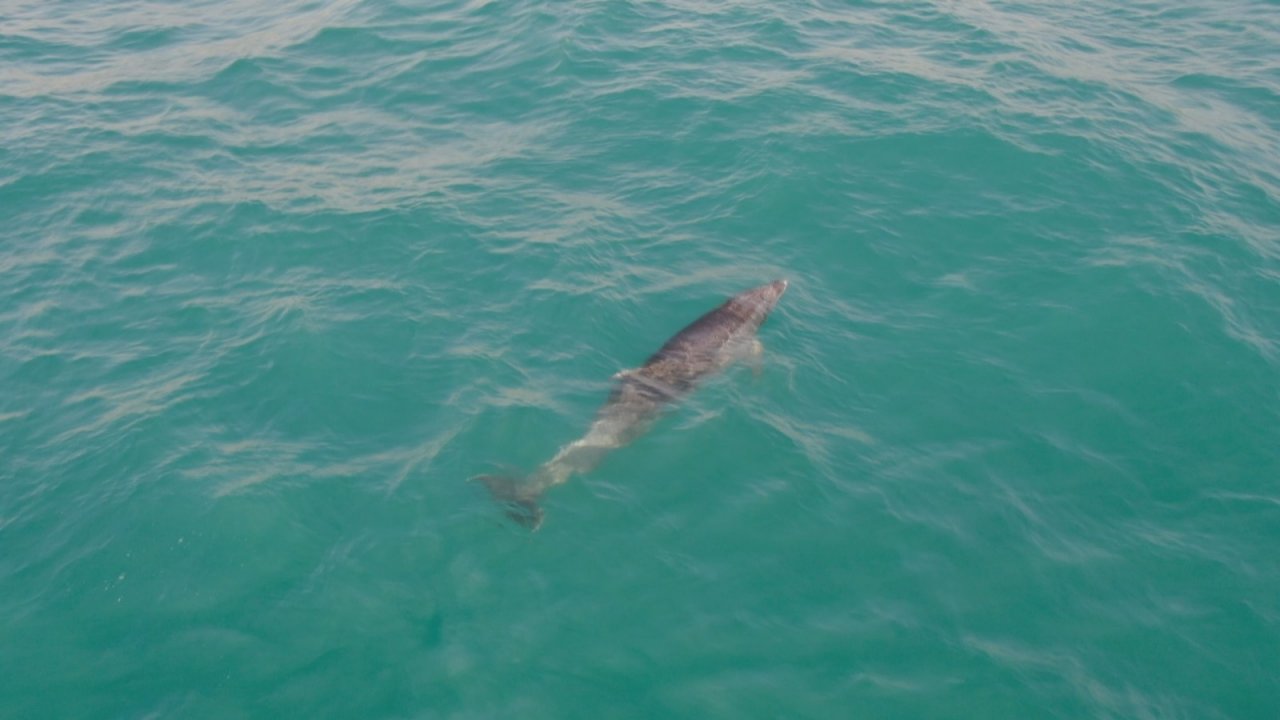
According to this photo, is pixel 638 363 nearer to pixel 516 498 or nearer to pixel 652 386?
pixel 652 386

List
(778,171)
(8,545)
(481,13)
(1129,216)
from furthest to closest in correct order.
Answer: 1. (481,13)
2. (778,171)
3. (1129,216)
4. (8,545)

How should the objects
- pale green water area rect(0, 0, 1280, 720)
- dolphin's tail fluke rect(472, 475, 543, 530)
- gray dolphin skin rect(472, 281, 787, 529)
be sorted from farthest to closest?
gray dolphin skin rect(472, 281, 787, 529) → dolphin's tail fluke rect(472, 475, 543, 530) → pale green water area rect(0, 0, 1280, 720)

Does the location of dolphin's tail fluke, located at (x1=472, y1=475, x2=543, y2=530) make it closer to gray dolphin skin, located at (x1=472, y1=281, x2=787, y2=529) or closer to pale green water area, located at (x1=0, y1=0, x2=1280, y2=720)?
gray dolphin skin, located at (x1=472, y1=281, x2=787, y2=529)

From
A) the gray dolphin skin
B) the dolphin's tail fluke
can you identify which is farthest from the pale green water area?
the gray dolphin skin

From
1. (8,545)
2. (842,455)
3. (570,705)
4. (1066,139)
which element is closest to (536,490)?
(570,705)

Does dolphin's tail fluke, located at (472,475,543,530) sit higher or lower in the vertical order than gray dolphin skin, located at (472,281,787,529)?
lower

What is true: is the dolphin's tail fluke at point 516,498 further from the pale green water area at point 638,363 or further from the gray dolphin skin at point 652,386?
the pale green water area at point 638,363

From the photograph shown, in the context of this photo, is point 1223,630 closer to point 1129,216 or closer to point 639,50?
point 1129,216
